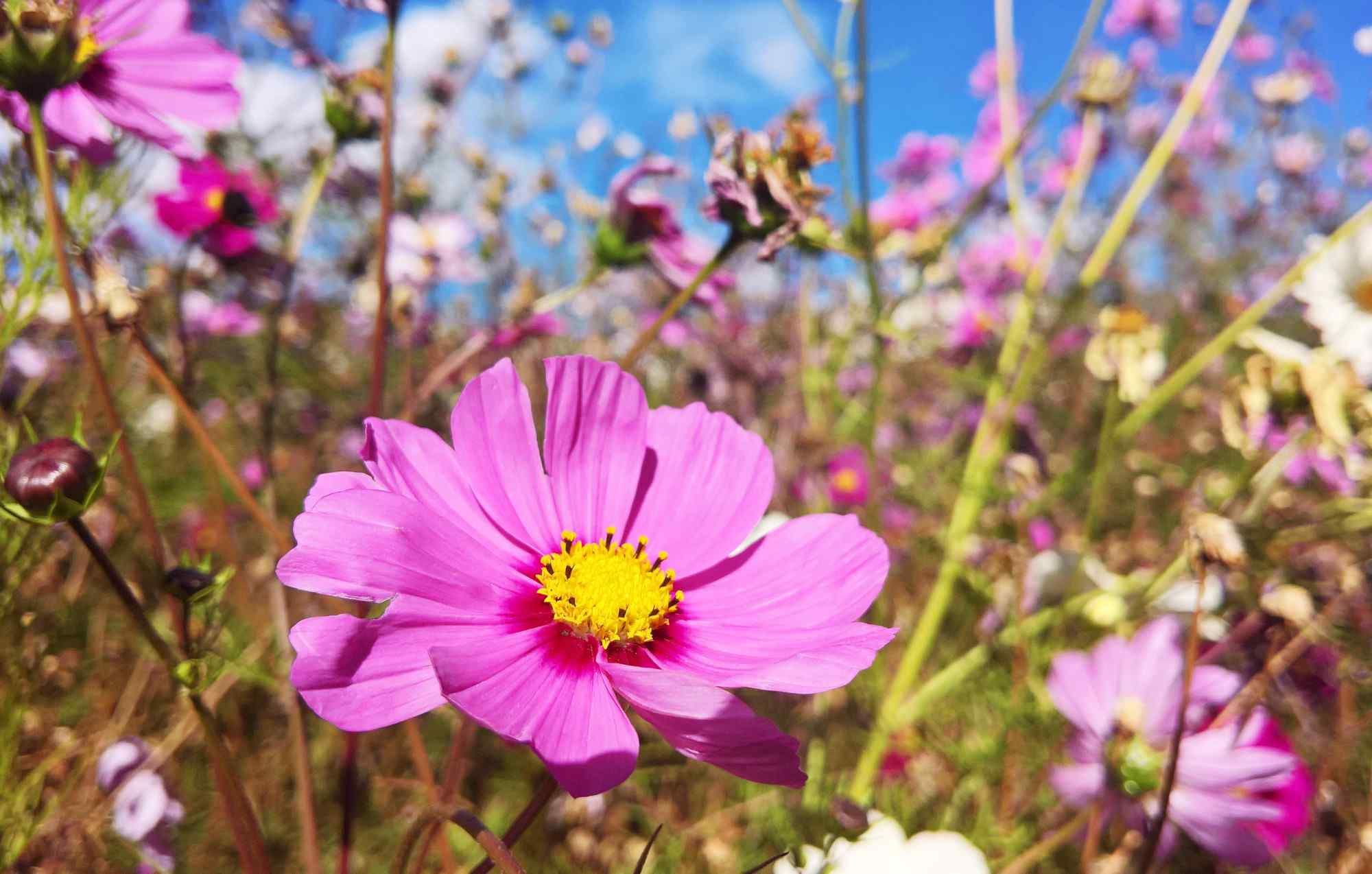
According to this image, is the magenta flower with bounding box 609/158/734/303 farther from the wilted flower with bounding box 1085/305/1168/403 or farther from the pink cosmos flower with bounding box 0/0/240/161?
the wilted flower with bounding box 1085/305/1168/403

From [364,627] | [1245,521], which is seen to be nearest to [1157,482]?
[1245,521]

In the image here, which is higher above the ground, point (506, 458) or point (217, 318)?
point (506, 458)

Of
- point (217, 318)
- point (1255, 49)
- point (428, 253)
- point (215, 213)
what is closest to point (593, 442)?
point (215, 213)

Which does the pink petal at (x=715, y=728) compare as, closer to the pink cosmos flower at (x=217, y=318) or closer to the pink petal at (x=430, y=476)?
the pink petal at (x=430, y=476)

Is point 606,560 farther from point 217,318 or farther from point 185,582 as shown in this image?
point 217,318

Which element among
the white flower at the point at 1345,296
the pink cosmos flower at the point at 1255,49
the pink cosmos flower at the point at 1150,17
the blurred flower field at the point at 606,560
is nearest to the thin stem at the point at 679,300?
the blurred flower field at the point at 606,560

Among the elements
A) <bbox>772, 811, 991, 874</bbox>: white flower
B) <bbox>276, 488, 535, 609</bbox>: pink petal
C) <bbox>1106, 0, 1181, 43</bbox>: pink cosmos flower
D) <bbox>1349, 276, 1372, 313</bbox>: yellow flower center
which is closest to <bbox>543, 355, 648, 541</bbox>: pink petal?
<bbox>276, 488, 535, 609</bbox>: pink petal
